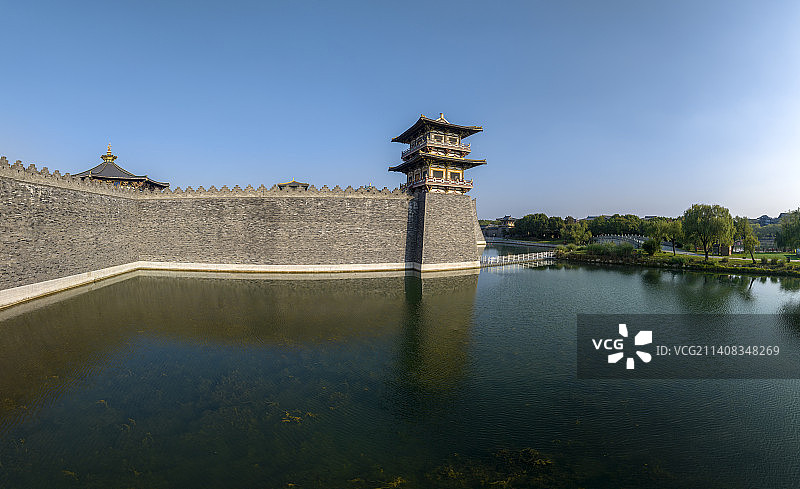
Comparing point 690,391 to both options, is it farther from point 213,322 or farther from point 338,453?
point 213,322

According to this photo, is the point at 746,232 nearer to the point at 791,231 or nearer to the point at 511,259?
the point at 791,231

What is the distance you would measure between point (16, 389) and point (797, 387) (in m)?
18.1

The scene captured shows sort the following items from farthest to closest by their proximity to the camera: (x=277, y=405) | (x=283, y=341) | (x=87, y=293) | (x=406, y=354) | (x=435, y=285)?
(x=435, y=285) → (x=87, y=293) → (x=283, y=341) → (x=406, y=354) → (x=277, y=405)

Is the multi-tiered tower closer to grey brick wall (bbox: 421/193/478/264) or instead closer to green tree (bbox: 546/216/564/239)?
grey brick wall (bbox: 421/193/478/264)

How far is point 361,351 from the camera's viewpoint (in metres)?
9.64

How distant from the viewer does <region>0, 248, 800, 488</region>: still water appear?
16.5 ft

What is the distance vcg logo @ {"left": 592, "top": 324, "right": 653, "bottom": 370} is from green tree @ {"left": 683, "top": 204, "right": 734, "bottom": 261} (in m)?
26.3

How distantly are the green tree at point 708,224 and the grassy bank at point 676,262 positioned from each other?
76.5 inches

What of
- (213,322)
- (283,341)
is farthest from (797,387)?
(213,322)

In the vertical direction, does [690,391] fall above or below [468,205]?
below

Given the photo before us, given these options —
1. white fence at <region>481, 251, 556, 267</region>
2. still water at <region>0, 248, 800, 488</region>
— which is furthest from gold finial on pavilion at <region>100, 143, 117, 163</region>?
white fence at <region>481, 251, 556, 267</region>

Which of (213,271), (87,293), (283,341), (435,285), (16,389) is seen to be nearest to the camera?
(16,389)

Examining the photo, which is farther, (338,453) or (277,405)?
(277,405)

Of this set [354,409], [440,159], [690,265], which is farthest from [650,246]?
[354,409]
